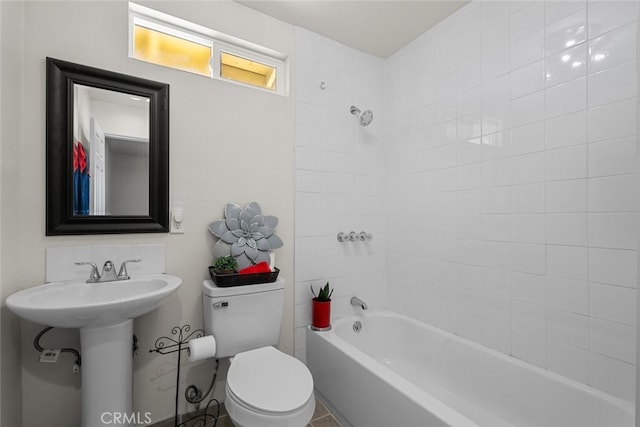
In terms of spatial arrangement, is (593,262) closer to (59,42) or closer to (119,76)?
(119,76)

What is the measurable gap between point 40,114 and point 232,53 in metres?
1.09

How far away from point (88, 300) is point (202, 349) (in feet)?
1.87

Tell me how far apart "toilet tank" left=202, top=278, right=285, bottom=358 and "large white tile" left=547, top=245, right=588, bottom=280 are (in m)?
1.39

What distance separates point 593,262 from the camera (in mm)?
1318

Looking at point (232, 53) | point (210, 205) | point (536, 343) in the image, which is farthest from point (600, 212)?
point (232, 53)

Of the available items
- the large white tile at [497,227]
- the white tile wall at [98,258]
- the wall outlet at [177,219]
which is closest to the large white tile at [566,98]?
the large white tile at [497,227]

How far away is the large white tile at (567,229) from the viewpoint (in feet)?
4.42

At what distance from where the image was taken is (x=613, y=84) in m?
1.26

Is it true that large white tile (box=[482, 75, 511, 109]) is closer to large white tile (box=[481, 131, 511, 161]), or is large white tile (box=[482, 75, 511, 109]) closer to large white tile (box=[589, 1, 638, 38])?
large white tile (box=[481, 131, 511, 161])

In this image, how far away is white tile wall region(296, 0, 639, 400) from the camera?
127cm

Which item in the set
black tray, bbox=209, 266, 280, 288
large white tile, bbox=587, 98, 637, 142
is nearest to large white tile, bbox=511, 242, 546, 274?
large white tile, bbox=587, 98, 637, 142

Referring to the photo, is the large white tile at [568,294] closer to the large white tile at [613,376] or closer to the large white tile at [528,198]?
the large white tile at [613,376]

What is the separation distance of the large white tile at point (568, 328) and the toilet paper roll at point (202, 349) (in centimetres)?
167

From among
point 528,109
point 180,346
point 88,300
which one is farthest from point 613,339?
point 88,300
